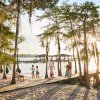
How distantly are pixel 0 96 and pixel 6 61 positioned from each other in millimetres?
2678

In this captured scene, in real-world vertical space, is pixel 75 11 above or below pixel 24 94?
above

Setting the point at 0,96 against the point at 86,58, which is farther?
the point at 86,58

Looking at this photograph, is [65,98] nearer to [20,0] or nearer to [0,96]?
[0,96]

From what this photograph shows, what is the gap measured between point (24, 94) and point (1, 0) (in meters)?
6.43

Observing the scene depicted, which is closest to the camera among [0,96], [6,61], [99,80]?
[0,96]

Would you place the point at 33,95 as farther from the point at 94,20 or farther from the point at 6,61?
the point at 94,20

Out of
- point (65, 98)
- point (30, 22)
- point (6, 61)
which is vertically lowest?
point (65, 98)

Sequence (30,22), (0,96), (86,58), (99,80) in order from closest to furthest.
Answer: (30,22) → (0,96) → (86,58) → (99,80)

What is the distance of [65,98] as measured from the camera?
21.4 m

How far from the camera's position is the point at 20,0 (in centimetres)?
1964

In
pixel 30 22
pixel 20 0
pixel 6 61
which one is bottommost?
pixel 6 61

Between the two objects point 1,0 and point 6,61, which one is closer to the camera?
point 1,0

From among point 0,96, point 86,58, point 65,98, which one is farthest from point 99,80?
point 0,96

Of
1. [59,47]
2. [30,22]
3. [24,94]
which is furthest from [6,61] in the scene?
[59,47]
